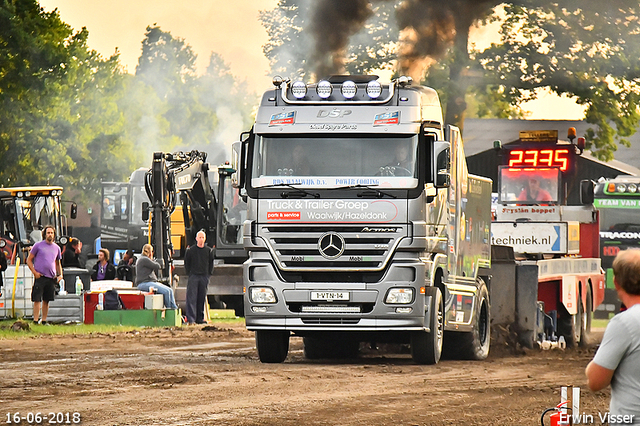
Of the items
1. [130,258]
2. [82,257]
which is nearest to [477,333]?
[130,258]

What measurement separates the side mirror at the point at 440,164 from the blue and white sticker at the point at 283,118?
1.76 metres

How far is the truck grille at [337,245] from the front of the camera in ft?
46.5

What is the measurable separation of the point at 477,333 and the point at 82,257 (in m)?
29.1

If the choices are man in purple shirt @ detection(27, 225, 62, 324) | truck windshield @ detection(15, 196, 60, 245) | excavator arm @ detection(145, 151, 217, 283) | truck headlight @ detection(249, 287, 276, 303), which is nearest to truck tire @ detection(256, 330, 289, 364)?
truck headlight @ detection(249, 287, 276, 303)

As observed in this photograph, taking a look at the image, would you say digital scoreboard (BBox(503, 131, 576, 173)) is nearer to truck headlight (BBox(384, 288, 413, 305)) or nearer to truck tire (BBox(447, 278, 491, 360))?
truck tire (BBox(447, 278, 491, 360))

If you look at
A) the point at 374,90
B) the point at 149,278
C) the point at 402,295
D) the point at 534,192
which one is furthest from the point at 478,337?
Result: the point at 534,192

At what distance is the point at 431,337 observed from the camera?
1477 cm

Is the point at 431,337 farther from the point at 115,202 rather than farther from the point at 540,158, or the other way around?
the point at 115,202

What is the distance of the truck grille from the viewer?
1419cm

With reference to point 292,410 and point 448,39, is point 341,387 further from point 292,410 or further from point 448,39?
point 448,39

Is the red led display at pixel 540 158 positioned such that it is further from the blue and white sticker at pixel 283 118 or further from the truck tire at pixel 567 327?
the blue and white sticker at pixel 283 118

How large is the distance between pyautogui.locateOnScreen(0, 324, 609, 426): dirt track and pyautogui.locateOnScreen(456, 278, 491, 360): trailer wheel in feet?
0.76

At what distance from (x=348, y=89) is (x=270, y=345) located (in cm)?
334

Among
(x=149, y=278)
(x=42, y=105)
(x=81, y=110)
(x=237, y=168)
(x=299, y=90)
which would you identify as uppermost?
(x=81, y=110)
